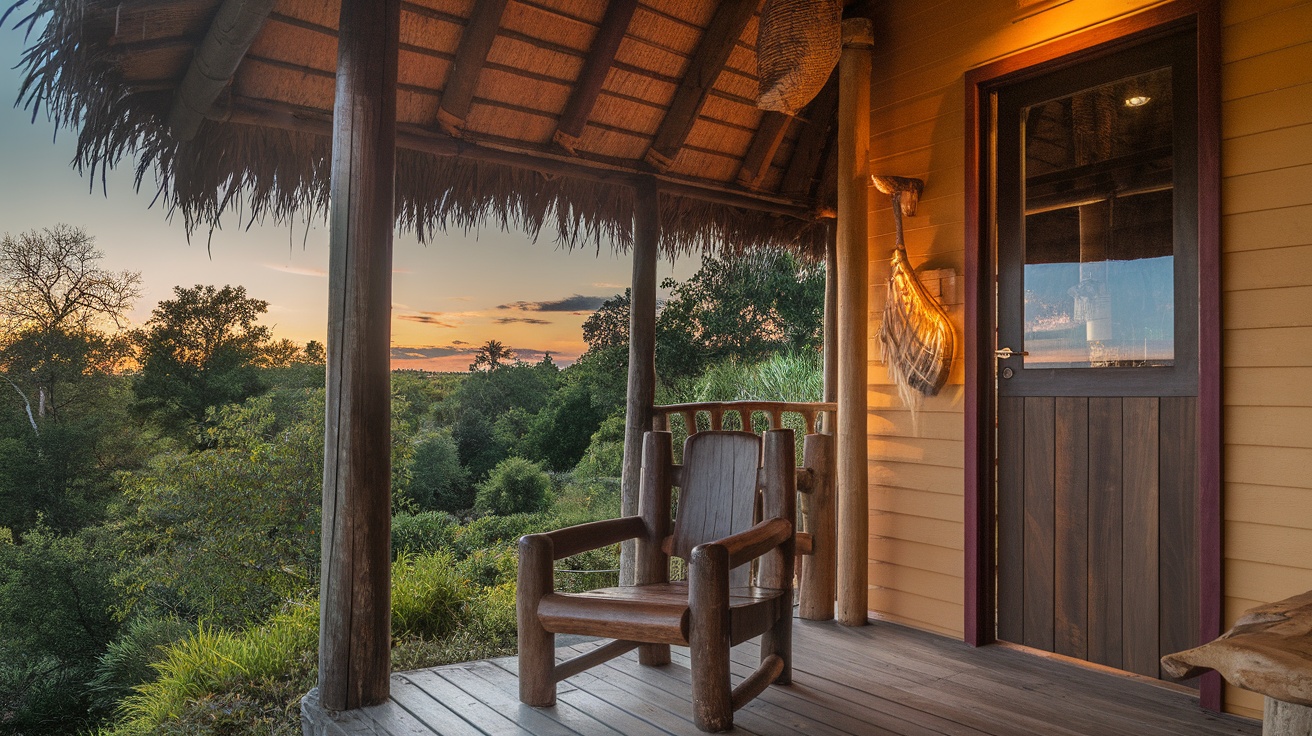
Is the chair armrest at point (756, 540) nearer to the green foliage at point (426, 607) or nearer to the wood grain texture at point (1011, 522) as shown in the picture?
the wood grain texture at point (1011, 522)

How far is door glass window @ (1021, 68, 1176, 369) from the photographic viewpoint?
2893 mm

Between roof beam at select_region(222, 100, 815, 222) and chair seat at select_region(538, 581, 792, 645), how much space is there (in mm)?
2083

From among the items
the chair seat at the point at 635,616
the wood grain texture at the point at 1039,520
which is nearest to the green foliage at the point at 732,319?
the wood grain texture at the point at 1039,520

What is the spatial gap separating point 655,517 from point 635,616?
69cm

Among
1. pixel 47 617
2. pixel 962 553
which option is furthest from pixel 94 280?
pixel 962 553

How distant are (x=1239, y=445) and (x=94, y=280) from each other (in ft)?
44.9

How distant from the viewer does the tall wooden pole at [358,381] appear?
2.56m

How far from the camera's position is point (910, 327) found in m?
3.56

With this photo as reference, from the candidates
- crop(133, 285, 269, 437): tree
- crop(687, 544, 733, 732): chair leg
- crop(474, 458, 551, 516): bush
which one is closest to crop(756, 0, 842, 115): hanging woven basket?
crop(687, 544, 733, 732): chair leg

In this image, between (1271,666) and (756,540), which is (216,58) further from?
(1271,666)

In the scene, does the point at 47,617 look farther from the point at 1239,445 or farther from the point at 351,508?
the point at 1239,445

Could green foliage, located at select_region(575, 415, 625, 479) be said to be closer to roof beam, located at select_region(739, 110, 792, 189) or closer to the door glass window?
roof beam, located at select_region(739, 110, 792, 189)

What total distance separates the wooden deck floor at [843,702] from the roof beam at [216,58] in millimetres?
2175

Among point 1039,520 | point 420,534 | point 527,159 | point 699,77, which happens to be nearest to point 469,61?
point 527,159
